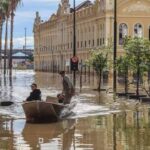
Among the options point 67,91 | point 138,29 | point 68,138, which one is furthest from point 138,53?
point 138,29

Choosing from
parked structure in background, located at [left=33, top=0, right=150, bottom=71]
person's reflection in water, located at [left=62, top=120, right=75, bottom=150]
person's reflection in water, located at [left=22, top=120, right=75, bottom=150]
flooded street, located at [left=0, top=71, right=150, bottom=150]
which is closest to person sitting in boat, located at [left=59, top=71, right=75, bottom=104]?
flooded street, located at [left=0, top=71, right=150, bottom=150]

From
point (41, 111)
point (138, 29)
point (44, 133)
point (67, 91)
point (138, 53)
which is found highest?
point (138, 29)

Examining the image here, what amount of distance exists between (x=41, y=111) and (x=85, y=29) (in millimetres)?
79950

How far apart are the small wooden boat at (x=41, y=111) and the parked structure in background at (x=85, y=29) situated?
4922cm

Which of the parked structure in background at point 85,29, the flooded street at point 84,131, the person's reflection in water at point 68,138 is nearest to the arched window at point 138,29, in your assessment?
the parked structure in background at point 85,29

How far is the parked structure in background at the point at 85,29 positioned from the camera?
86500mm

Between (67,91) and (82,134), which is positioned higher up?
(67,91)

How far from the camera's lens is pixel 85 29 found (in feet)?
329

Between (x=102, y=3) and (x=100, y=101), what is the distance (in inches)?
2312

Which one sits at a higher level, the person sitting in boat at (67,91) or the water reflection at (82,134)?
the person sitting in boat at (67,91)

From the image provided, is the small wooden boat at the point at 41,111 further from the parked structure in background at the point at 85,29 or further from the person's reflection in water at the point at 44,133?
the parked structure in background at the point at 85,29

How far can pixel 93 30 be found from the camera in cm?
9544

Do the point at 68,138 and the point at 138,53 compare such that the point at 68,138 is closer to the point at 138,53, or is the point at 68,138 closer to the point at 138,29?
the point at 138,53

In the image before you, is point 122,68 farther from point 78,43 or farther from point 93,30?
point 78,43
